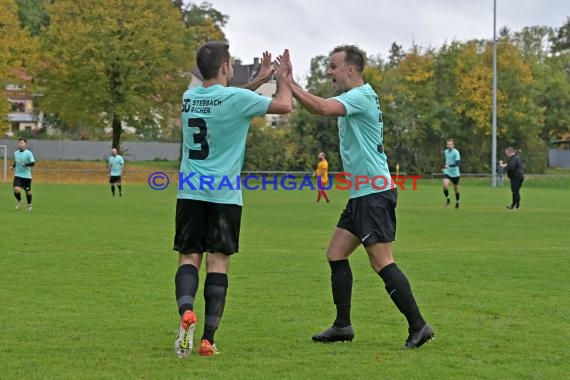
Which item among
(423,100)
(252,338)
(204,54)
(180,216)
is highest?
(423,100)

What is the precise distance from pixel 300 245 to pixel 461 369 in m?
10.3

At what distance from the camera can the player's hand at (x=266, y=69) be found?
7.08 metres

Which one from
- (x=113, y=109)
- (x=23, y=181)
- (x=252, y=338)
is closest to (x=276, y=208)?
(x=23, y=181)

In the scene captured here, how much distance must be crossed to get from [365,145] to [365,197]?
0.40 meters

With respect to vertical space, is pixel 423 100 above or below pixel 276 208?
above

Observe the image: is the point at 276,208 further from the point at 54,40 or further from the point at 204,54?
the point at 54,40

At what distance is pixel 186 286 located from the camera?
6.83 metres

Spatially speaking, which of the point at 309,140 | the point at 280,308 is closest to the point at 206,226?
the point at 280,308

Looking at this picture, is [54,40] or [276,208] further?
[54,40]

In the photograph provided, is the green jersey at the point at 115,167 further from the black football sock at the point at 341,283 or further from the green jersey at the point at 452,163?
the black football sock at the point at 341,283

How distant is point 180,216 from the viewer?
6.92 meters

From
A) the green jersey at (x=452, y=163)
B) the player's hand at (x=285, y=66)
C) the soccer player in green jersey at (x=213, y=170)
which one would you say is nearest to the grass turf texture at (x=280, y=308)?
the soccer player in green jersey at (x=213, y=170)

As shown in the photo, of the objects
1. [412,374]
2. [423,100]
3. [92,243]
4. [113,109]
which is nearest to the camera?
[412,374]

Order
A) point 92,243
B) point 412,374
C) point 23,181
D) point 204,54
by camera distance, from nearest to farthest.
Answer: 1. point 412,374
2. point 204,54
3. point 92,243
4. point 23,181
